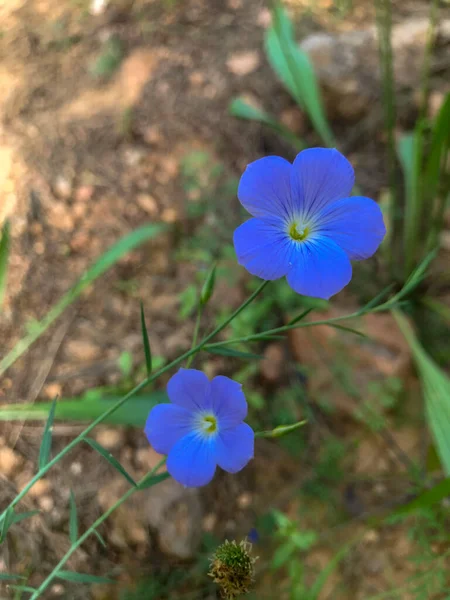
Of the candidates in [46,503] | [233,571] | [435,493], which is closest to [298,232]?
[233,571]

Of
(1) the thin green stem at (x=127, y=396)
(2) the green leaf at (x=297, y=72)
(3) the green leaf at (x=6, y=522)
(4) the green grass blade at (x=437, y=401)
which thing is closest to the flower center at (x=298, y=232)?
(1) the thin green stem at (x=127, y=396)

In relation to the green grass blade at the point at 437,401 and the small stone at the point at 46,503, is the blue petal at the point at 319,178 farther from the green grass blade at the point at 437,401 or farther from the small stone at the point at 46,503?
the small stone at the point at 46,503

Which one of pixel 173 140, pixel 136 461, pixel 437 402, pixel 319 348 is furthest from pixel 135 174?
pixel 437 402

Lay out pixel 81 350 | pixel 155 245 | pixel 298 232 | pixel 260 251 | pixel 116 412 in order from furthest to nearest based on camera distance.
→ 1. pixel 155 245
2. pixel 81 350
3. pixel 116 412
4. pixel 298 232
5. pixel 260 251

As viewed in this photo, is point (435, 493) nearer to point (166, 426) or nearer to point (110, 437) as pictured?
point (166, 426)

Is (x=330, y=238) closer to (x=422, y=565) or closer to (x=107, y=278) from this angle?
(x=422, y=565)
